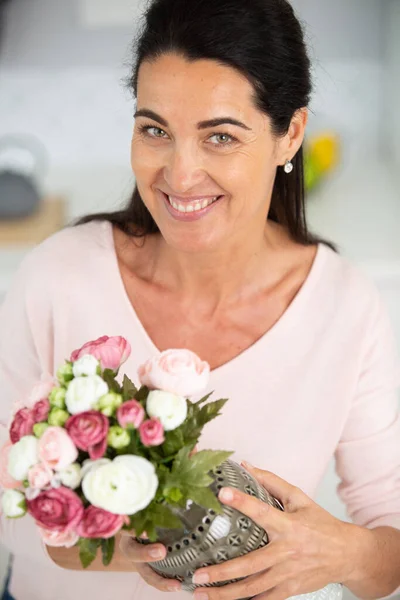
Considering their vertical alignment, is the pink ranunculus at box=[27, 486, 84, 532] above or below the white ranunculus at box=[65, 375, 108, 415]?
below

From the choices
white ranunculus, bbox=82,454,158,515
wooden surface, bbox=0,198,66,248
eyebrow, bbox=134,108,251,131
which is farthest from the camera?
wooden surface, bbox=0,198,66,248

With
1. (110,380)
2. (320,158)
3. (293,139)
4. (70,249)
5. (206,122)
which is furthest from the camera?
(320,158)

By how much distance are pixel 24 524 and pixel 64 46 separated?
1602 millimetres

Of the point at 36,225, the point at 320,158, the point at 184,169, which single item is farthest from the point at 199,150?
the point at 320,158

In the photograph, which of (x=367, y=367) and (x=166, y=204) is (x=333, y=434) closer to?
(x=367, y=367)

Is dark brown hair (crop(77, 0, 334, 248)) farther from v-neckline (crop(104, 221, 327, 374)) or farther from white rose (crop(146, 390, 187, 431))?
white rose (crop(146, 390, 187, 431))

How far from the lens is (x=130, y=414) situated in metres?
0.75

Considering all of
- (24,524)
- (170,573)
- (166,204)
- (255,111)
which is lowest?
(24,524)

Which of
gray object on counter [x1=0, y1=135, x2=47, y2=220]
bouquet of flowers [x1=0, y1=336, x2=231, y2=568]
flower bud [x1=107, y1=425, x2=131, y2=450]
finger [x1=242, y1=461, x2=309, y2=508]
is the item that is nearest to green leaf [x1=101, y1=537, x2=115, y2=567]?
bouquet of flowers [x1=0, y1=336, x2=231, y2=568]

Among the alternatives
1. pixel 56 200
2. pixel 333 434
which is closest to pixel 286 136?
pixel 333 434

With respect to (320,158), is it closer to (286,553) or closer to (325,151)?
(325,151)

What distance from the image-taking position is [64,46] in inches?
95.3

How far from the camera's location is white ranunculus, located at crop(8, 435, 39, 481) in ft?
2.49

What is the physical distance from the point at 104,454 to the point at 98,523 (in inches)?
2.5
